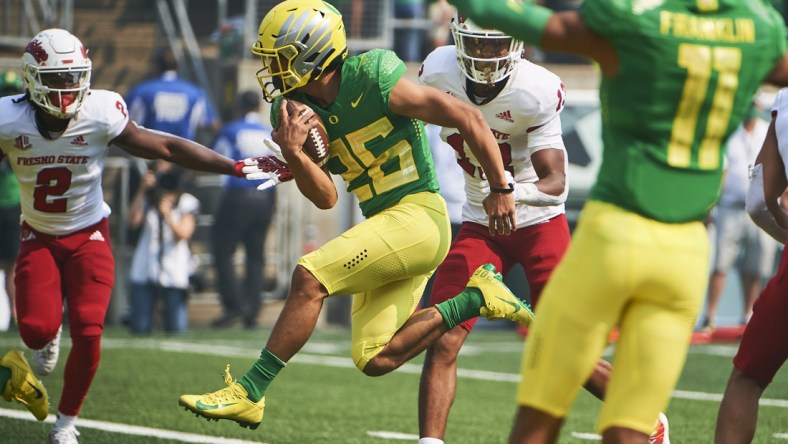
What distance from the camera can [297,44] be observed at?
17.5 feet

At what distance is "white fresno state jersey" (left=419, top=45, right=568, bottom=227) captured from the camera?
606 centimetres

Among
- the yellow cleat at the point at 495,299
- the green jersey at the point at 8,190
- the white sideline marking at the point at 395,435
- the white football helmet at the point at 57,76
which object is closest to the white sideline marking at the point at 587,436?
the white sideline marking at the point at 395,435

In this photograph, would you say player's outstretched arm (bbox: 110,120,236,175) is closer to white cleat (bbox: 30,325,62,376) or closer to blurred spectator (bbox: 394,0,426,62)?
white cleat (bbox: 30,325,62,376)

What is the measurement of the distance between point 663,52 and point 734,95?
0.27 metres

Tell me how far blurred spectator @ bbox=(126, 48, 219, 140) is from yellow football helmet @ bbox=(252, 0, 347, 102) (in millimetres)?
7173

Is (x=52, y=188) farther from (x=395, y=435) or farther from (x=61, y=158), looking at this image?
(x=395, y=435)

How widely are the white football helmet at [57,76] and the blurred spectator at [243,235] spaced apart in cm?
618

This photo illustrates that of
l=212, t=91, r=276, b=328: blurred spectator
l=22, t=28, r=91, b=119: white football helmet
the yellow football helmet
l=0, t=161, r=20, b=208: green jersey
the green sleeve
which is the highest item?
the green sleeve

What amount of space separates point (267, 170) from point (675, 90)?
8.32 ft

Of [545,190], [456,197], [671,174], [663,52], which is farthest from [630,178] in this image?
[456,197]

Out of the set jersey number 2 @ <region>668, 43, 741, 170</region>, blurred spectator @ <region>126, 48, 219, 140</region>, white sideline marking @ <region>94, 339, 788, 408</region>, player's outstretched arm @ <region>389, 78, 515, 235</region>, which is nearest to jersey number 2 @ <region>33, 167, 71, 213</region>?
player's outstretched arm @ <region>389, 78, 515, 235</region>

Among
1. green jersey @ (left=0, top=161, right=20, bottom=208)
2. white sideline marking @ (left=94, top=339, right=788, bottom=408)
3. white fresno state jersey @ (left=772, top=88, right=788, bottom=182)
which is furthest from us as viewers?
green jersey @ (left=0, top=161, right=20, bottom=208)

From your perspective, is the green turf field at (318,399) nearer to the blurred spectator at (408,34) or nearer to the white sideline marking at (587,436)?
the white sideline marking at (587,436)

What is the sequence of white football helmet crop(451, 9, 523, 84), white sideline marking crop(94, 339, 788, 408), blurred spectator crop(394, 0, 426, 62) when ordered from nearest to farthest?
1. white football helmet crop(451, 9, 523, 84)
2. white sideline marking crop(94, 339, 788, 408)
3. blurred spectator crop(394, 0, 426, 62)
